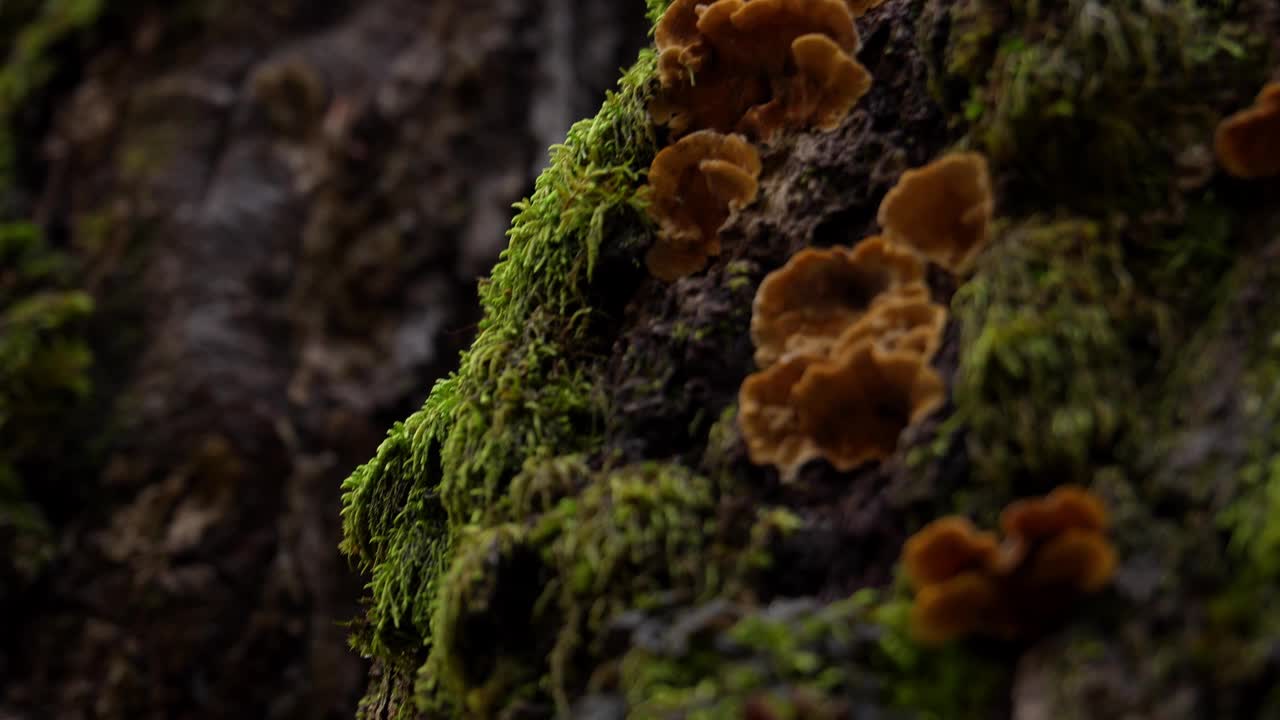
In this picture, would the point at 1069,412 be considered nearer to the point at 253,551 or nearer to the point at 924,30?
the point at 924,30

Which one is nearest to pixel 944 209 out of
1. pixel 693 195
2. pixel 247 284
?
pixel 693 195

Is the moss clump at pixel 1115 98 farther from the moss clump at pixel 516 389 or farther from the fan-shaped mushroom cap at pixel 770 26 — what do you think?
the moss clump at pixel 516 389

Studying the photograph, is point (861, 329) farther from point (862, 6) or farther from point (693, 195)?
point (862, 6)

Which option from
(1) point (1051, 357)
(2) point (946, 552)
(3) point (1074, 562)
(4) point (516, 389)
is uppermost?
(4) point (516, 389)

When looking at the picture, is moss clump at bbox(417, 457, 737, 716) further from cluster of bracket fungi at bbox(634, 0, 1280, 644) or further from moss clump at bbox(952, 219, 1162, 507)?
moss clump at bbox(952, 219, 1162, 507)

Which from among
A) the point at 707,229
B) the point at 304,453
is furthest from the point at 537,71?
the point at 707,229

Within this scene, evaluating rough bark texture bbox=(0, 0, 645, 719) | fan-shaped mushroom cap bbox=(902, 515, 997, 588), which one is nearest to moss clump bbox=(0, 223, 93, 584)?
rough bark texture bbox=(0, 0, 645, 719)
